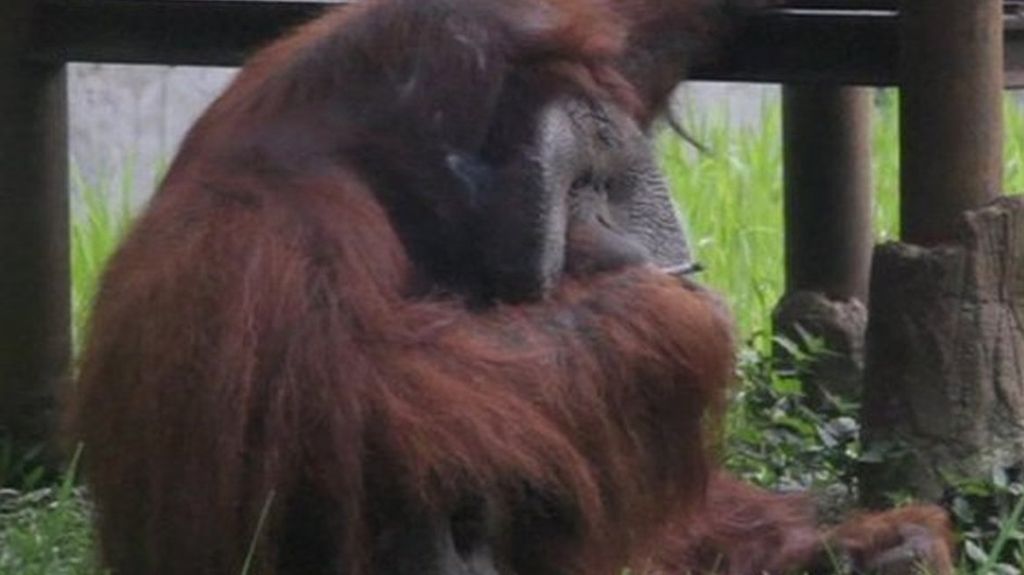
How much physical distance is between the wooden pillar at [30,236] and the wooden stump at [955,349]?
130cm

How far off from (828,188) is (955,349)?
0.91 m

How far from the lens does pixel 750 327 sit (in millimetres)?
4965

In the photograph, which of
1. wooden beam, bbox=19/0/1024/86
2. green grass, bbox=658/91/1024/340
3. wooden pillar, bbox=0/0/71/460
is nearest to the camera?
wooden beam, bbox=19/0/1024/86

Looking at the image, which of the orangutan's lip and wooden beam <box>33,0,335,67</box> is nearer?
the orangutan's lip

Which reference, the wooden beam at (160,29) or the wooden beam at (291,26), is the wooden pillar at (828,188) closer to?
the wooden beam at (291,26)

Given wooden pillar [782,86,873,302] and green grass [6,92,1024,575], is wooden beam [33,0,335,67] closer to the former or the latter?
green grass [6,92,1024,575]

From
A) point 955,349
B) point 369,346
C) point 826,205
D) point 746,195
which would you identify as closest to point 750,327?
point 826,205

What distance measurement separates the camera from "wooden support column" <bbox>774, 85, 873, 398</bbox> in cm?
422

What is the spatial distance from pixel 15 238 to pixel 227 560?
135cm

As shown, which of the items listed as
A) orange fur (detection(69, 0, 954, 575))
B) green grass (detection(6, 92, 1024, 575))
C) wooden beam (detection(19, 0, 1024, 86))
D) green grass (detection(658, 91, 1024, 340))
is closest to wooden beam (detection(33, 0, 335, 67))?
wooden beam (detection(19, 0, 1024, 86))

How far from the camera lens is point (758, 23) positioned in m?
3.54

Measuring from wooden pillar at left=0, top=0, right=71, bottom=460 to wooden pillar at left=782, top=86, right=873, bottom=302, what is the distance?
1117mm

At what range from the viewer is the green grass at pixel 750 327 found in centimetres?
336

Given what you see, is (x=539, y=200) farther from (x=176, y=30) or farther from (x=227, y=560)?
(x=176, y=30)
